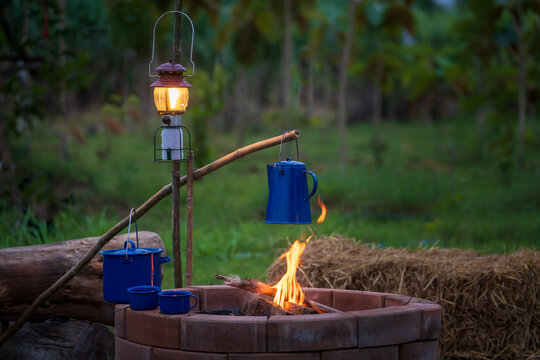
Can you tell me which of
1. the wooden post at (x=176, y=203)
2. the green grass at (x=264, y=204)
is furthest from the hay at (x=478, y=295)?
the wooden post at (x=176, y=203)

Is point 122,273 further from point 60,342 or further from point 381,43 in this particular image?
point 381,43

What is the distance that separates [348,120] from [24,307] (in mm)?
30662

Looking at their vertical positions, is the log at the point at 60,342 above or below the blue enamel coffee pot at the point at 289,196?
below

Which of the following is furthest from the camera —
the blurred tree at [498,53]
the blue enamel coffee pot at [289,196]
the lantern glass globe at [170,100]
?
the blurred tree at [498,53]

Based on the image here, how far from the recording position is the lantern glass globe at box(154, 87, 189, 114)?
13.0ft

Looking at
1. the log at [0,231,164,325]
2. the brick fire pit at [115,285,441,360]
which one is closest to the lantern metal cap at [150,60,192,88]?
the brick fire pit at [115,285,441,360]

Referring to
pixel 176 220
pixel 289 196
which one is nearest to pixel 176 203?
pixel 176 220

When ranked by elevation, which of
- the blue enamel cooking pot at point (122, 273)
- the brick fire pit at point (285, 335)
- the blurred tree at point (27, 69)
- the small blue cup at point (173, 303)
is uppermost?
the blurred tree at point (27, 69)

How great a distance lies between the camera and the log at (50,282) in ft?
15.2

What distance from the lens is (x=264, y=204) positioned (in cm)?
1191

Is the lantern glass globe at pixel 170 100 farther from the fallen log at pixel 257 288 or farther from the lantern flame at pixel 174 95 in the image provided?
the fallen log at pixel 257 288

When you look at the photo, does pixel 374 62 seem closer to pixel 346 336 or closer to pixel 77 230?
pixel 77 230

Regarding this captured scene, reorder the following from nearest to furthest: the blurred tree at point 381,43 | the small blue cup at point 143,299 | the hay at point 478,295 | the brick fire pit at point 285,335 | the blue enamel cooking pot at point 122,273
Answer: the brick fire pit at point 285,335 < the small blue cup at point 143,299 < the blue enamel cooking pot at point 122,273 < the hay at point 478,295 < the blurred tree at point 381,43

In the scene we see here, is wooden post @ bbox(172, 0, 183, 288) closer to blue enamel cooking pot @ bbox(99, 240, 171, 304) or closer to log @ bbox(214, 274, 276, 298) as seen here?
blue enamel cooking pot @ bbox(99, 240, 171, 304)
